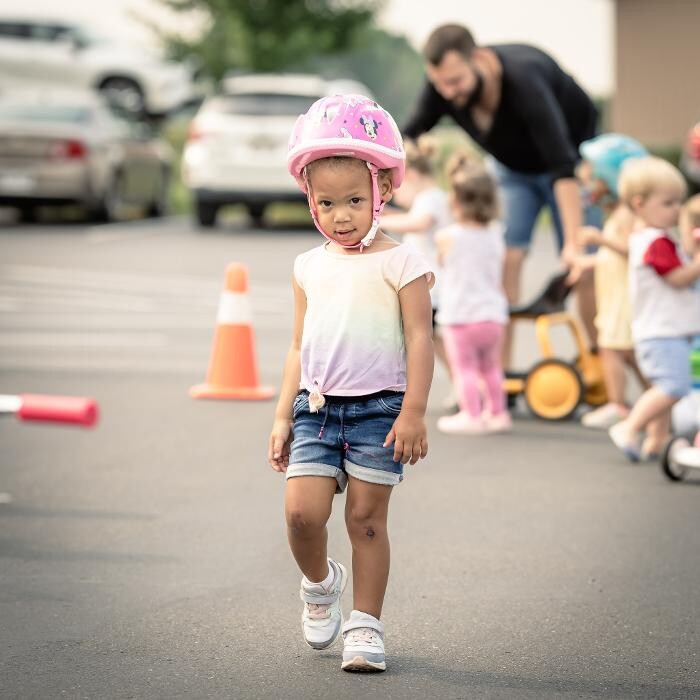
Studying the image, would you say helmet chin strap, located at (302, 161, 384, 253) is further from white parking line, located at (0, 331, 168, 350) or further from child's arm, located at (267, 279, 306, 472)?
white parking line, located at (0, 331, 168, 350)

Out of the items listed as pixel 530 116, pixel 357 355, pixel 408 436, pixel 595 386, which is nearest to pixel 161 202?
pixel 595 386

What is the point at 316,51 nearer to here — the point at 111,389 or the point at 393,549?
the point at 111,389

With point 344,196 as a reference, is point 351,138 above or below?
above

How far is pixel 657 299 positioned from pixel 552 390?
170 centimetres

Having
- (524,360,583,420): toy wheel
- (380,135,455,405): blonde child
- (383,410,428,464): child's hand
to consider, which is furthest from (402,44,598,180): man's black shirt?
(383,410,428,464): child's hand

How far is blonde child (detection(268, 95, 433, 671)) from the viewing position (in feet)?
15.1

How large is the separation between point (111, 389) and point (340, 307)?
18.2ft

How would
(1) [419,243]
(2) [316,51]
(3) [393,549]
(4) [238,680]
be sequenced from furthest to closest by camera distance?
(2) [316,51] < (1) [419,243] < (3) [393,549] < (4) [238,680]

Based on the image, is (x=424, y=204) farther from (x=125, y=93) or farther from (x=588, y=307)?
(x=125, y=93)

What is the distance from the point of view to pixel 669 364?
7.55 m

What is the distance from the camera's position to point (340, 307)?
4.70 metres

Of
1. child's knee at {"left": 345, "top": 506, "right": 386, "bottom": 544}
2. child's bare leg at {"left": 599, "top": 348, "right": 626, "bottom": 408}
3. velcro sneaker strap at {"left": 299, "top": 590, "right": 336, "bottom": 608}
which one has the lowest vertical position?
child's bare leg at {"left": 599, "top": 348, "right": 626, "bottom": 408}

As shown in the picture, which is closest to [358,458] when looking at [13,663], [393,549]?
[13,663]

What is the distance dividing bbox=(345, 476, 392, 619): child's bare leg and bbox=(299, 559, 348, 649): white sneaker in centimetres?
8
